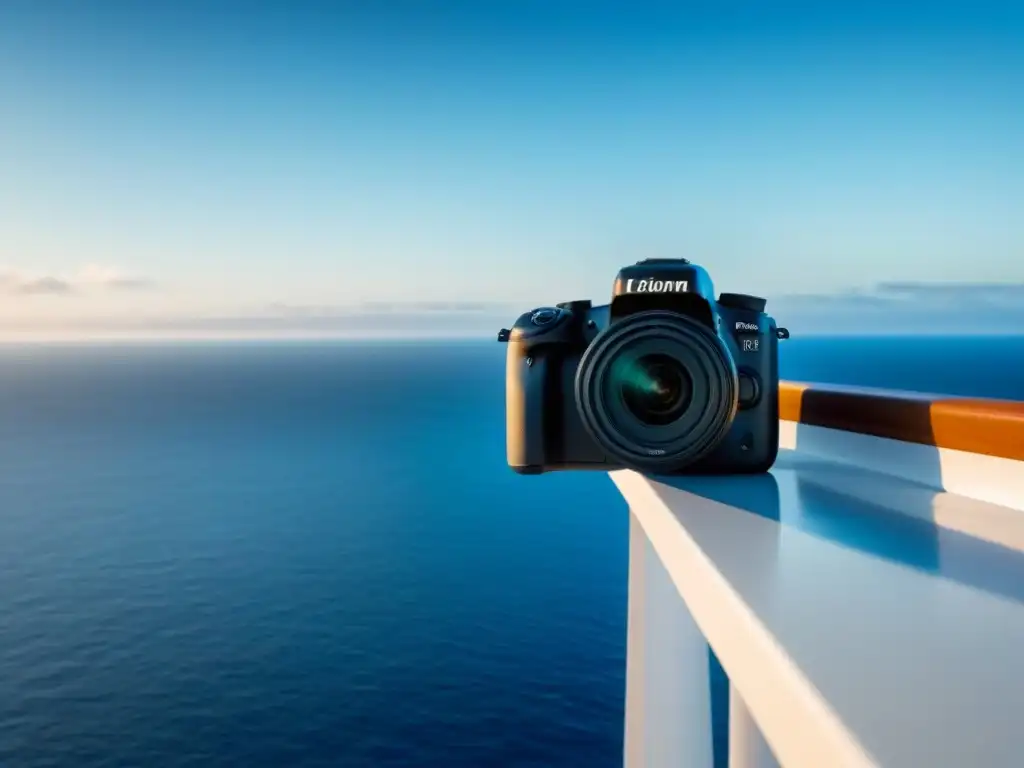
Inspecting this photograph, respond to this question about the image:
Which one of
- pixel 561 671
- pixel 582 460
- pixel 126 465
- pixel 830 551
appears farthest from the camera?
pixel 126 465

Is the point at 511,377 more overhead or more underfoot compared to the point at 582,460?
more overhead

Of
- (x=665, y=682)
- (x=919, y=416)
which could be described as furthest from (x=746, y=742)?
(x=919, y=416)

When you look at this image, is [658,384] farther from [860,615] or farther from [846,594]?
[860,615]

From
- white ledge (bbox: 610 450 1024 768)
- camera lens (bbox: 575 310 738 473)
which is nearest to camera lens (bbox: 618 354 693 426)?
camera lens (bbox: 575 310 738 473)

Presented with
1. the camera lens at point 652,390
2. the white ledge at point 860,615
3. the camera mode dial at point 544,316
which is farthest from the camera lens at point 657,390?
the camera mode dial at point 544,316

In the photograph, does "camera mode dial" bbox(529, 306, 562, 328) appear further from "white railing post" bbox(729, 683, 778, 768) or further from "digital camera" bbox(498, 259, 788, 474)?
"white railing post" bbox(729, 683, 778, 768)

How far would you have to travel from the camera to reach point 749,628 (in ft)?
3.72

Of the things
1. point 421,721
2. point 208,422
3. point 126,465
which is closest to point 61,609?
point 421,721

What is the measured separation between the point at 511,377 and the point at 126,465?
102 m

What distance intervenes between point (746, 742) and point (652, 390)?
3.25 feet

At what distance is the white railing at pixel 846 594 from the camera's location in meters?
0.86

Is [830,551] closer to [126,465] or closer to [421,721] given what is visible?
[421,721]

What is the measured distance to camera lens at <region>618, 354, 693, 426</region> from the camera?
2441 millimetres

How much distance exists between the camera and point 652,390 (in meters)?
2.45
